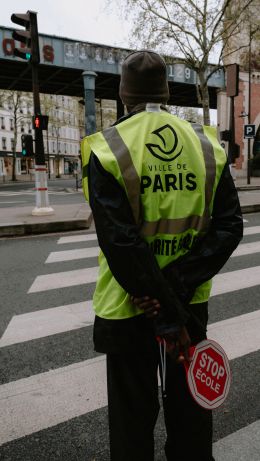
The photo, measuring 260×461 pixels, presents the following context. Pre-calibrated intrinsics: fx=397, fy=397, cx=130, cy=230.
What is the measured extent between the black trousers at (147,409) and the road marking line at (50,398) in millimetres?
909

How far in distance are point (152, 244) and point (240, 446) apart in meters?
1.34

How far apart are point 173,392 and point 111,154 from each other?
0.99 m

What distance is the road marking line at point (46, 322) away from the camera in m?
3.56

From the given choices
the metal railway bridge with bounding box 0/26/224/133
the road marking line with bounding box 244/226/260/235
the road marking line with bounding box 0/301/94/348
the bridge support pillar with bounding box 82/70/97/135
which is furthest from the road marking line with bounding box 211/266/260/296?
the bridge support pillar with bounding box 82/70/97/135

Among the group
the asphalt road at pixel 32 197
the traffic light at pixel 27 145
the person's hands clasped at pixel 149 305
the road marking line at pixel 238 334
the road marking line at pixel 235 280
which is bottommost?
the road marking line at pixel 238 334

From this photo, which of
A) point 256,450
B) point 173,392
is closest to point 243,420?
point 256,450

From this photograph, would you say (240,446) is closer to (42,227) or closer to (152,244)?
(152,244)

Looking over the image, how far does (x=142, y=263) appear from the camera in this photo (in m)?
1.36

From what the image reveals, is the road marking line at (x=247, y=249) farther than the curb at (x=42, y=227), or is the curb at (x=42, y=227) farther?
the curb at (x=42, y=227)

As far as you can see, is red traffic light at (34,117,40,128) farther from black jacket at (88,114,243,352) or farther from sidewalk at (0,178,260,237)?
black jacket at (88,114,243,352)

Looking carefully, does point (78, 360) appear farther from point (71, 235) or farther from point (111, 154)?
point (71, 235)

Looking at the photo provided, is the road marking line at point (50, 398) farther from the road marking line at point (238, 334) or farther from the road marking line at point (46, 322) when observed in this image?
the road marking line at point (238, 334)

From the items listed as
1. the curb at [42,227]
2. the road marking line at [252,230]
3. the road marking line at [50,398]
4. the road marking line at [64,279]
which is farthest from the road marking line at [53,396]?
the curb at [42,227]

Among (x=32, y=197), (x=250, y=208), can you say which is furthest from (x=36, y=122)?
(x=32, y=197)
